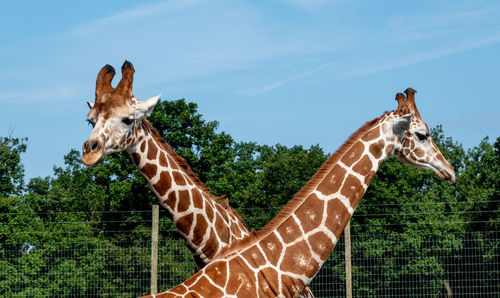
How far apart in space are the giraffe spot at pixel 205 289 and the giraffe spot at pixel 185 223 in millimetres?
2425

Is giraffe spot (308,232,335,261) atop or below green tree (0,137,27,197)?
below

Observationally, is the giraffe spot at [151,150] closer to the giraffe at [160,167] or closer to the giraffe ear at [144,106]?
the giraffe at [160,167]

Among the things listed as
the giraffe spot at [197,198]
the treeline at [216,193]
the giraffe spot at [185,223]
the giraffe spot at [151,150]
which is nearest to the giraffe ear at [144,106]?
the giraffe spot at [151,150]

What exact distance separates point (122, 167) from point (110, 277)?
64.0 feet

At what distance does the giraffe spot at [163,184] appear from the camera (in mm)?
6379

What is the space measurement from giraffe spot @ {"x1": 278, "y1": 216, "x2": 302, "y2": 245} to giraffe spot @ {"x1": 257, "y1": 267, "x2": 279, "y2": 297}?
0.98ft

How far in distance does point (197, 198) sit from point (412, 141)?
2.32 m

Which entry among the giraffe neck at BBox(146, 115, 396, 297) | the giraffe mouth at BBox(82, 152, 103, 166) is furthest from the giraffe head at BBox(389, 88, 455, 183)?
the giraffe mouth at BBox(82, 152, 103, 166)

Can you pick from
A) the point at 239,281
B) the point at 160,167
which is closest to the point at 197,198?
the point at 160,167

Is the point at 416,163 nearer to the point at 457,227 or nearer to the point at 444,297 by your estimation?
the point at 444,297

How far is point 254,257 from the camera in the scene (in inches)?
168

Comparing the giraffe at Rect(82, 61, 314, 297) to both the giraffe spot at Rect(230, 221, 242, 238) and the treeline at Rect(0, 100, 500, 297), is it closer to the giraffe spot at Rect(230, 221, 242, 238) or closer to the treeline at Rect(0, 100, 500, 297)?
the giraffe spot at Rect(230, 221, 242, 238)

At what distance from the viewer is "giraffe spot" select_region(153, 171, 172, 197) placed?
6.38 m

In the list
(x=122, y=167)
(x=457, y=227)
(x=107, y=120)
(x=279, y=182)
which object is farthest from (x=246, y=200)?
(x=107, y=120)
